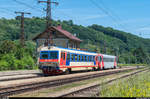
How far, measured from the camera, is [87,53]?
31.1 m

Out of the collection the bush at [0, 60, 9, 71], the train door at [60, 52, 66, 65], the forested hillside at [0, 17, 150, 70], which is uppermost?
the forested hillside at [0, 17, 150, 70]

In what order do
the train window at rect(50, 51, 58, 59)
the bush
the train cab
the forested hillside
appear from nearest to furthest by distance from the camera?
the train cab < the train window at rect(50, 51, 58, 59) < the bush < the forested hillside

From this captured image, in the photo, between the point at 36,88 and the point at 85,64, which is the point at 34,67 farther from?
the point at 36,88

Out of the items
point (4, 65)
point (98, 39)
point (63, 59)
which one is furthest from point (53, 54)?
point (98, 39)

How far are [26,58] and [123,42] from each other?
9759 centimetres

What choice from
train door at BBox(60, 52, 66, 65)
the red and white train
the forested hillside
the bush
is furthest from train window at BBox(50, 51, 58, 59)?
the forested hillside

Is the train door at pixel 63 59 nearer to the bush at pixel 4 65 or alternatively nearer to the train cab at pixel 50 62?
the train cab at pixel 50 62

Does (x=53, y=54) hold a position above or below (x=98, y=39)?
below

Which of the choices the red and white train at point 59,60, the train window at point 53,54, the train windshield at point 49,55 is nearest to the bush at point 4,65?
the red and white train at point 59,60

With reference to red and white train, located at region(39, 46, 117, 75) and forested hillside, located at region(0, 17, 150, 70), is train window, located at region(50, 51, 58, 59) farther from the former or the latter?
forested hillside, located at region(0, 17, 150, 70)

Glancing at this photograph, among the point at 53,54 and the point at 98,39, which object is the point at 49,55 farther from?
the point at 98,39

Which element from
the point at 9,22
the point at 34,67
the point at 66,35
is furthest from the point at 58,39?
the point at 9,22

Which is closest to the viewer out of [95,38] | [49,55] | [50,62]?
[50,62]

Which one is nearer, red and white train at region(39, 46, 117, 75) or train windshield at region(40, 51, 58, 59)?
red and white train at region(39, 46, 117, 75)
